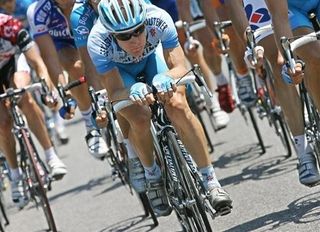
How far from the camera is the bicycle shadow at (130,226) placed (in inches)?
405

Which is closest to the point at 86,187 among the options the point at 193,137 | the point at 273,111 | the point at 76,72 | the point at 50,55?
the point at 76,72

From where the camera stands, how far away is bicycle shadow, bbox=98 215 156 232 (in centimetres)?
1028

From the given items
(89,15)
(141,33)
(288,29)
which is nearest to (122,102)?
(141,33)

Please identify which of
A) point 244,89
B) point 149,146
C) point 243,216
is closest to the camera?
point 149,146

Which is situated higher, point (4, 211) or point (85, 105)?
point (85, 105)

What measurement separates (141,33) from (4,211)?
17.4 ft

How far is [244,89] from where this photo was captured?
41.2ft

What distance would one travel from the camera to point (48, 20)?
12297 mm

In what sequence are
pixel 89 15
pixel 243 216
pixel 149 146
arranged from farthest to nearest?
1. pixel 89 15
2. pixel 243 216
3. pixel 149 146

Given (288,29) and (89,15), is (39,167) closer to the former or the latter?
(89,15)

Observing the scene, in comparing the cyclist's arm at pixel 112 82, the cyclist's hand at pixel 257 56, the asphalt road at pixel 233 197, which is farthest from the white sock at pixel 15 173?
the cyclist's hand at pixel 257 56

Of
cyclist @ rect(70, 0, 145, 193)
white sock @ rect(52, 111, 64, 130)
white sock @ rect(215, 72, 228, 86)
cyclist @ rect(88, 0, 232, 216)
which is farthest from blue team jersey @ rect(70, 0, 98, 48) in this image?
white sock @ rect(52, 111, 64, 130)

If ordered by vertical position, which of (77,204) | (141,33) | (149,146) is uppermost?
(141,33)

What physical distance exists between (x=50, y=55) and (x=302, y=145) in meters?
3.96
